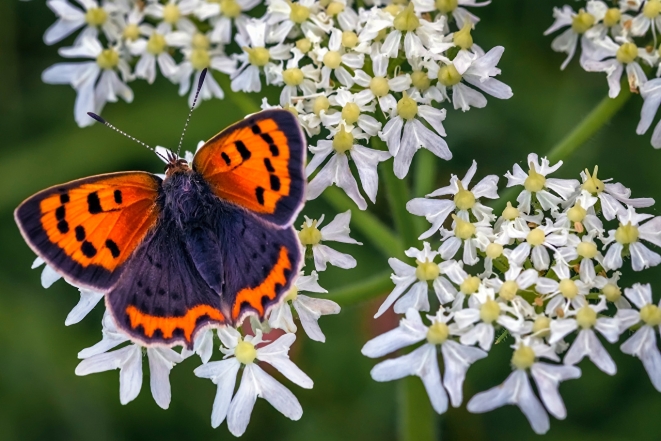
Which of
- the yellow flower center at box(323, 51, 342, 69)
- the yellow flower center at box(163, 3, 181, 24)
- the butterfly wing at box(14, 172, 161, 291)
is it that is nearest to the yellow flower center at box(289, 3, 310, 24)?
the yellow flower center at box(323, 51, 342, 69)

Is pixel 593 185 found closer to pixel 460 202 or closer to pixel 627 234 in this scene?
→ pixel 627 234

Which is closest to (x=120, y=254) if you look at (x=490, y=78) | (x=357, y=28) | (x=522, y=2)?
(x=357, y=28)

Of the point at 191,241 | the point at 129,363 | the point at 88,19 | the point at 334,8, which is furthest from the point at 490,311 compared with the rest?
the point at 88,19

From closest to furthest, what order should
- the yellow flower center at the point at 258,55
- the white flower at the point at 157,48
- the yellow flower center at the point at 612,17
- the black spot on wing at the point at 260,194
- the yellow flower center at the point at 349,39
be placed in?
the black spot on wing at the point at 260,194 → the yellow flower center at the point at 349,39 → the yellow flower center at the point at 258,55 → the yellow flower center at the point at 612,17 → the white flower at the point at 157,48

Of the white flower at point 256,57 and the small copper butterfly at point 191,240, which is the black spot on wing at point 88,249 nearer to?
the small copper butterfly at point 191,240

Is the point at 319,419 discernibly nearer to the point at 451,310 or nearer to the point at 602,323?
the point at 451,310

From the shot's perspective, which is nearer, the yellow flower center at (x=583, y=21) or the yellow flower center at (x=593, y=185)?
the yellow flower center at (x=593, y=185)

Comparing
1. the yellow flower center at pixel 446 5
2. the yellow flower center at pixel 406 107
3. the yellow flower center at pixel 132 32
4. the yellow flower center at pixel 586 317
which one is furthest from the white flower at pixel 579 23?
the yellow flower center at pixel 132 32
